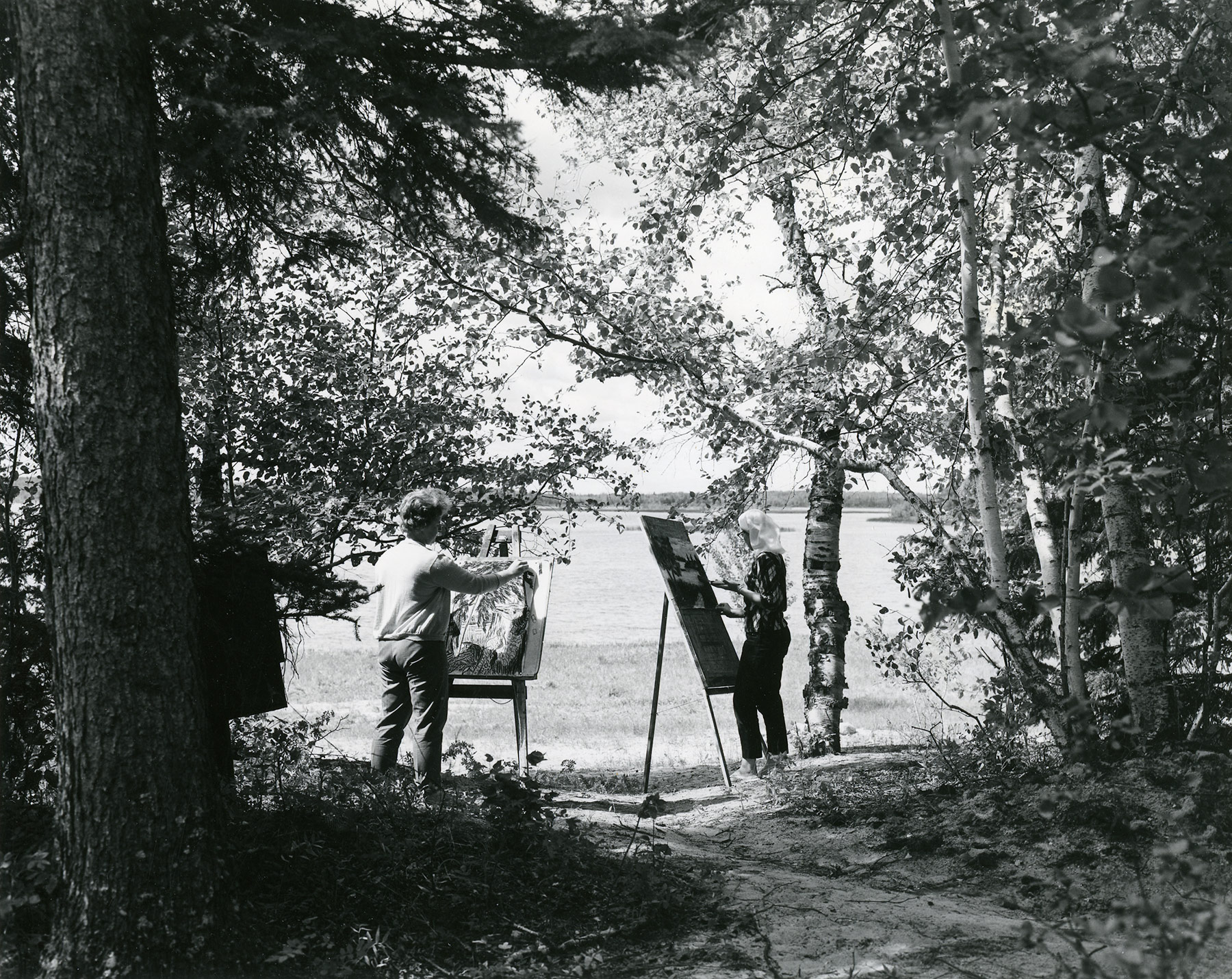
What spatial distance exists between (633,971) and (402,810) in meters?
1.52

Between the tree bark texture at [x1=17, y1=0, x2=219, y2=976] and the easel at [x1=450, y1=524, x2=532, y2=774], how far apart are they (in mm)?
4349

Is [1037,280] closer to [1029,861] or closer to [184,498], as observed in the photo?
[1029,861]

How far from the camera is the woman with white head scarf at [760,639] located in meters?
7.66

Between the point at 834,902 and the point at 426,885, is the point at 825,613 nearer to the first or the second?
the point at 834,902

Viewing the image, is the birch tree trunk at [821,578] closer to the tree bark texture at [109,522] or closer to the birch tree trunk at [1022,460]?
the birch tree trunk at [1022,460]

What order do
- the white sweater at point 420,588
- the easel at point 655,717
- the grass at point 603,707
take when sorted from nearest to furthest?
the white sweater at point 420,588, the easel at point 655,717, the grass at point 603,707

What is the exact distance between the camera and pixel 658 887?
419cm

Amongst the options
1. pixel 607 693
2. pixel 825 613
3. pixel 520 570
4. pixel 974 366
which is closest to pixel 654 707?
pixel 825 613

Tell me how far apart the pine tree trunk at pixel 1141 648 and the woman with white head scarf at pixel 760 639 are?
99.1 inches

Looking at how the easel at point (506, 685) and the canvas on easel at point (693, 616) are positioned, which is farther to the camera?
the easel at point (506, 685)

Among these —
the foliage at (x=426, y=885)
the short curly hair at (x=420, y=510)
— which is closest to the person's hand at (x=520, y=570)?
the short curly hair at (x=420, y=510)

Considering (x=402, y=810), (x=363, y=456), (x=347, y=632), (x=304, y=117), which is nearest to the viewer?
(x=304, y=117)

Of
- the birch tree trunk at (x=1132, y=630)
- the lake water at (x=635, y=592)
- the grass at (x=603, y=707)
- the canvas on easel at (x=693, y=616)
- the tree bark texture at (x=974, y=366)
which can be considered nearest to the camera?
the tree bark texture at (x=974, y=366)

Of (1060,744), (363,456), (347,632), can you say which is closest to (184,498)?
(363,456)
